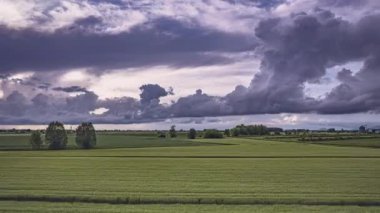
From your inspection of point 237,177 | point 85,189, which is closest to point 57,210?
point 85,189

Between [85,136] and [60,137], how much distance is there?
254 inches

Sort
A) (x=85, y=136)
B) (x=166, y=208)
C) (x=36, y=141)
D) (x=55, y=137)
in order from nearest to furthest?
(x=166, y=208)
(x=36, y=141)
(x=55, y=137)
(x=85, y=136)

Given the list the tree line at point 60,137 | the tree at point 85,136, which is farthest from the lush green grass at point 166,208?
the tree at point 85,136

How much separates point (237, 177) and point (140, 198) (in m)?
15.9

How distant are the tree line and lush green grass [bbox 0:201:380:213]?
10963 cm

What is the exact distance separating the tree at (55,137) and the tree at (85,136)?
11.9 feet

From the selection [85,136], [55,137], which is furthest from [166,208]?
[85,136]

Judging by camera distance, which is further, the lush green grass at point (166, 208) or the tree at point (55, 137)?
the tree at point (55, 137)

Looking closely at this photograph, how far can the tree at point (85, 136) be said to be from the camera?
139 m

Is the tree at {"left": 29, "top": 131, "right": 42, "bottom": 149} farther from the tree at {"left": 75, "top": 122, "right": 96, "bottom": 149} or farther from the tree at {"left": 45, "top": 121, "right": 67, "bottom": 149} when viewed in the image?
the tree at {"left": 75, "top": 122, "right": 96, "bottom": 149}

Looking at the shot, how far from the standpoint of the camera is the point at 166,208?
91.0ft

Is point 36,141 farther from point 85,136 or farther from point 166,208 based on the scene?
point 166,208

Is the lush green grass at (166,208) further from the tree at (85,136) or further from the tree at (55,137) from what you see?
the tree at (85,136)

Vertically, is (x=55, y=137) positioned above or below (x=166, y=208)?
above
